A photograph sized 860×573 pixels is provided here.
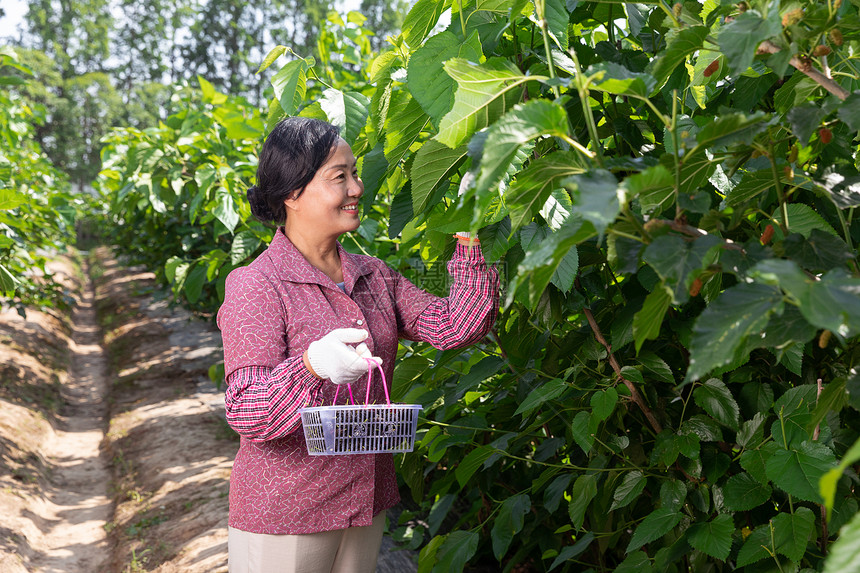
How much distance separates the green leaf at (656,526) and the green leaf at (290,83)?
115 cm

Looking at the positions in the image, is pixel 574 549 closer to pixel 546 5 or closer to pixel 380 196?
pixel 546 5

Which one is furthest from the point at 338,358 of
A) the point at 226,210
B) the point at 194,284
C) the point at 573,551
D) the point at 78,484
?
the point at 78,484

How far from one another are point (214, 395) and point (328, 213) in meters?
4.74

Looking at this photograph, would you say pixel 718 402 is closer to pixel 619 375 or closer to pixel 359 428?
pixel 619 375

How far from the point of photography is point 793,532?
130 cm

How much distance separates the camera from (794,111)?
3.07 feet

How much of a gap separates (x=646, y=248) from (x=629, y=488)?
36.6 inches

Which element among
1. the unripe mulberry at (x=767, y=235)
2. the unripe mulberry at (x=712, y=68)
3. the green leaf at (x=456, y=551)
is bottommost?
the green leaf at (x=456, y=551)

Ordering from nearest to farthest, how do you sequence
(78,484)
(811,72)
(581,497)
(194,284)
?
(811,72) < (581,497) < (194,284) < (78,484)

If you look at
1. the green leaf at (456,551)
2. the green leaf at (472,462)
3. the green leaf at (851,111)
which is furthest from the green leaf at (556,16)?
the green leaf at (456,551)

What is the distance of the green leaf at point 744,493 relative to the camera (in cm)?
138

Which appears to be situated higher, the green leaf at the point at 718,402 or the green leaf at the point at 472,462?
the green leaf at the point at 718,402

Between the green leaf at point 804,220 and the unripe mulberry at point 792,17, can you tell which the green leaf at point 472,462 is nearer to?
the green leaf at point 804,220

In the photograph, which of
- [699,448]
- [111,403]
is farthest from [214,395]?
[699,448]
